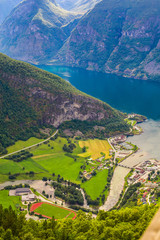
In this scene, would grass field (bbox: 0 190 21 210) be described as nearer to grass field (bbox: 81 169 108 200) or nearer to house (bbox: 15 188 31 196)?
house (bbox: 15 188 31 196)

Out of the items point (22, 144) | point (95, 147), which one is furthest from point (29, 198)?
point (95, 147)

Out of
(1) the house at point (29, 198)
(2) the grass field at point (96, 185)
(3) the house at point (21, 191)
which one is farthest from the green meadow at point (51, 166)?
(1) the house at point (29, 198)

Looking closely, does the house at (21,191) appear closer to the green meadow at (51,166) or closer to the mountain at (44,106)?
the green meadow at (51,166)

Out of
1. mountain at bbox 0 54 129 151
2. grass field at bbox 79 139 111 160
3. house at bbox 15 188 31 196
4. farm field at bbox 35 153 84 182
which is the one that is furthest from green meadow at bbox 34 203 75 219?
mountain at bbox 0 54 129 151

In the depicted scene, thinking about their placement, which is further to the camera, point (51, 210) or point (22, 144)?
point (22, 144)

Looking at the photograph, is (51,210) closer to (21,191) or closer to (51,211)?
(51,211)

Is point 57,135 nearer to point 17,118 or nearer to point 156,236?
point 17,118

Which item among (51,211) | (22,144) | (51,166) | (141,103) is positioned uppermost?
(141,103)
